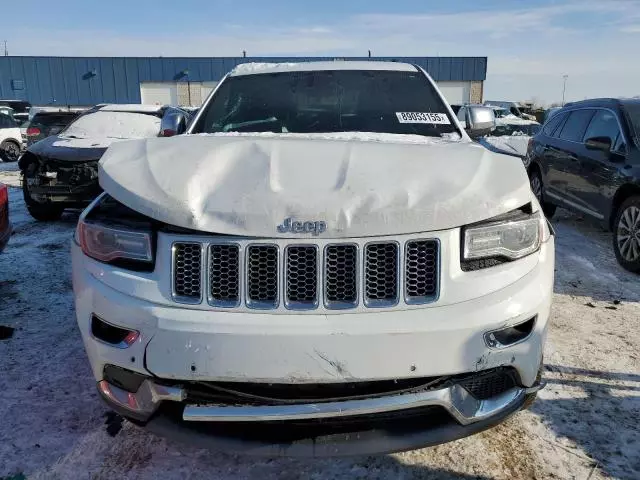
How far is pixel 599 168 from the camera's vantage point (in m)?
5.98

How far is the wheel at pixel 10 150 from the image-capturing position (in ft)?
57.1

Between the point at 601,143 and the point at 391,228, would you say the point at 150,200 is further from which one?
the point at 601,143

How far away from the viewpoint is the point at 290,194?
2.06 metres

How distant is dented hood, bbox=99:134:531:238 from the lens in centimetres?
200

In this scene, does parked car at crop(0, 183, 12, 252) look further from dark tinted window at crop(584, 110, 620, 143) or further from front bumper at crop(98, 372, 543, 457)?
dark tinted window at crop(584, 110, 620, 143)

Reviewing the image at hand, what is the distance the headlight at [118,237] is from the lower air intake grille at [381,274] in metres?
0.83

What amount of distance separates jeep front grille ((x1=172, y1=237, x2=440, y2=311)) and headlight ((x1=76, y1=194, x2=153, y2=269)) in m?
0.19

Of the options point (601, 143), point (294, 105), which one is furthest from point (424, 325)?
point (601, 143)

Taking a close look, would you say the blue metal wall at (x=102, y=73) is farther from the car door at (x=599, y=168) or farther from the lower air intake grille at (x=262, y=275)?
the lower air intake grille at (x=262, y=275)

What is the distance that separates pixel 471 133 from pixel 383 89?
29.9 inches

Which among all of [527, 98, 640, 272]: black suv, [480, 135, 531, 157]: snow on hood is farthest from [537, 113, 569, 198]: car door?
[480, 135, 531, 157]: snow on hood

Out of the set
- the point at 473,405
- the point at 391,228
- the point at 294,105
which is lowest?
the point at 473,405

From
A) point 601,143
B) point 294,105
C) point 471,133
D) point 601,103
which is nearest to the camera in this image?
point 294,105

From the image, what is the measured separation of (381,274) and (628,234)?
4403mm
